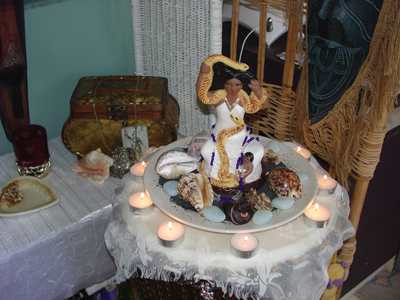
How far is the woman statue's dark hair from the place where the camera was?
0.76 metres

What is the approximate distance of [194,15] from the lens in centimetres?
119

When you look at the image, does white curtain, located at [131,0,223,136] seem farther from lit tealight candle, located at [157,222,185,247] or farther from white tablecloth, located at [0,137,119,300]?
lit tealight candle, located at [157,222,185,247]

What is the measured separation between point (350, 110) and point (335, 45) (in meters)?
0.17

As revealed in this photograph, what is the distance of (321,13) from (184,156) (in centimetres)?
45

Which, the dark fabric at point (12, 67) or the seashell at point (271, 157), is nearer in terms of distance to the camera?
the seashell at point (271, 157)

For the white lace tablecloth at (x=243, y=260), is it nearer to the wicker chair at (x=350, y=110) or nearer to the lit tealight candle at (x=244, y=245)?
the lit tealight candle at (x=244, y=245)

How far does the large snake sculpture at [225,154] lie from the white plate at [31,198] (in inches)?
20.9

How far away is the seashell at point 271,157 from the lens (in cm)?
96

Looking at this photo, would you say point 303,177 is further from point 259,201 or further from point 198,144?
point 198,144

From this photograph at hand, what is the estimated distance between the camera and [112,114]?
1.19 m

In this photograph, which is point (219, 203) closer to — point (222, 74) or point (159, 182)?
point (159, 182)

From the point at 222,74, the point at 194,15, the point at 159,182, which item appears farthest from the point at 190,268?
the point at 194,15

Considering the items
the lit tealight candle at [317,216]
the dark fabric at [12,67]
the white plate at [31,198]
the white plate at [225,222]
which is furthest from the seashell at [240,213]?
the dark fabric at [12,67]

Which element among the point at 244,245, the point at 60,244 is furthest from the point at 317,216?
the point at 60,244
